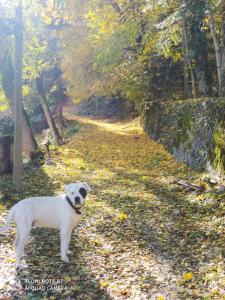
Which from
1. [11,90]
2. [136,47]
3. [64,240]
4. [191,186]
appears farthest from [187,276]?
[136,47]

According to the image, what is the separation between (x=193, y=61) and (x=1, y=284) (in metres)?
15.8

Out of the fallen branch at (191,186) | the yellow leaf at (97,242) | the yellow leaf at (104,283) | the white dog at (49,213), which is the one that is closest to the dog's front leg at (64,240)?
the white dog at (49,213)

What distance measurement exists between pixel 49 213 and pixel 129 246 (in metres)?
1.94

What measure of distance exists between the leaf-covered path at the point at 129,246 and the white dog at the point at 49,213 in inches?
19.9

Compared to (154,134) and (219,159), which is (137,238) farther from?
(154,134)

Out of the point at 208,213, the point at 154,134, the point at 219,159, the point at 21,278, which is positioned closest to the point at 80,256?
the point at 21,278

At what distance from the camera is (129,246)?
288 inches

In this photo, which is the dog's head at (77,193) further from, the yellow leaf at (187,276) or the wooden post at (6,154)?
the wooden post at (6,154)

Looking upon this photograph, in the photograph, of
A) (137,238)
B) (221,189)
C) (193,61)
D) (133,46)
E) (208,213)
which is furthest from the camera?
(133,46)

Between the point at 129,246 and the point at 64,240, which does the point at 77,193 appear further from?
the point at 129,246

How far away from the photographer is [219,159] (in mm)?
10031

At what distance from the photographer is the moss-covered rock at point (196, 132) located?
33.9 ft

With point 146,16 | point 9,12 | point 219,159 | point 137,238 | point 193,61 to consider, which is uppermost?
point 146,16

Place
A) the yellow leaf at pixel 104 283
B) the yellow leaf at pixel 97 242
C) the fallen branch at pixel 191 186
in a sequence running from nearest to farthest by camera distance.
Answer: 1. the yellow leaf at pixel 104 283
2. the yellow leaf at pixel 97 242
3. the fallen branch at pixel 191 186
